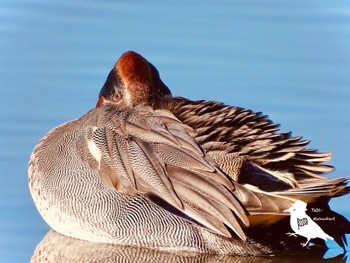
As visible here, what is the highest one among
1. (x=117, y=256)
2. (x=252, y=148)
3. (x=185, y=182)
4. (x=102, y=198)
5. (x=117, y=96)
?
(x=117, y=96)

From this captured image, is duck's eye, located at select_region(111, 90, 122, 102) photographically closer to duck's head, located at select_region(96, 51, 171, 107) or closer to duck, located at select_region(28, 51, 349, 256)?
duck's head, located at select_region(96, 51, 171, 107)

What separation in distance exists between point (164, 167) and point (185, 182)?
14cm

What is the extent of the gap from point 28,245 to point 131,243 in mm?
546

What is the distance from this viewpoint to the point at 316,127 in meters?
8.42

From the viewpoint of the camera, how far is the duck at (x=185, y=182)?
6.48 metres

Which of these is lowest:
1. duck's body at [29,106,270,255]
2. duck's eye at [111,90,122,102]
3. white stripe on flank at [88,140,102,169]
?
duck's body at [29,106,270,255]

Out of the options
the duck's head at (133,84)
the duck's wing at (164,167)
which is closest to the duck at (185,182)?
the duck's wing at (164,167)

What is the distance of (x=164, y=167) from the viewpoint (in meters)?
6.60

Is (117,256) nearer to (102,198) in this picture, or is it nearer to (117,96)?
(102,198)

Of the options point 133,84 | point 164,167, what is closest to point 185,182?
point 164,167

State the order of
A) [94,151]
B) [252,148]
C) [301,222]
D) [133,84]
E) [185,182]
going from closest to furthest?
1. [301,222]
2. [185,182]
3. [252,148]
4. [94,151]
5. [133,84]

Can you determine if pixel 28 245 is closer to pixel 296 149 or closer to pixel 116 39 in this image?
pixel 296 149

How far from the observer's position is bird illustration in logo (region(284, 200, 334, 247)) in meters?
6.43

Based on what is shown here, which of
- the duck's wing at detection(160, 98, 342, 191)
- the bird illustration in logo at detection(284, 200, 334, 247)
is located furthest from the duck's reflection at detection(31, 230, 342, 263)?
the duck's wing at detection(160, 98, 342, 191)
